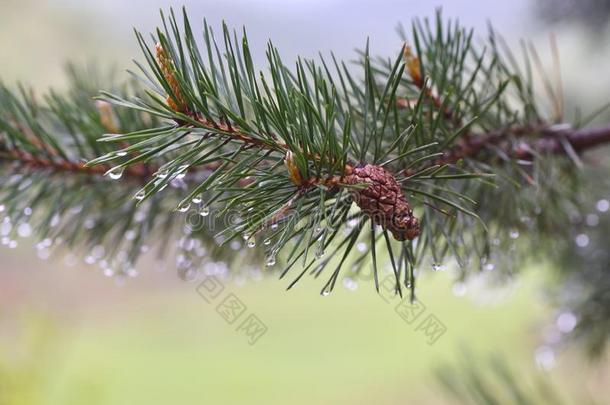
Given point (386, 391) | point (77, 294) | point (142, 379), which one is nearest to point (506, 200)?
point (386, 391)

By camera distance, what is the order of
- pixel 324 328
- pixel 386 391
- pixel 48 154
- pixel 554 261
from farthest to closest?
1. pixel 324 328
2. pixel 386 391
3. pixel 554 261
4. pixel 48 154

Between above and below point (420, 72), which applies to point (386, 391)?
below

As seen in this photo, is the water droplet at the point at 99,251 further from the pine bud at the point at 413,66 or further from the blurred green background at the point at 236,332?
the blurred green background at the point at 236,332

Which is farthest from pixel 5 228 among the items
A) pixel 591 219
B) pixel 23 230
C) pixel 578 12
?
pixel 578 12

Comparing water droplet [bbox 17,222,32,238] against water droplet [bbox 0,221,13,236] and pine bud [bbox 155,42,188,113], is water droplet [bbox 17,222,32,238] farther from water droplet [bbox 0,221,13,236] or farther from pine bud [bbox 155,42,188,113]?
pine bud [bbox 155,42,188,113]

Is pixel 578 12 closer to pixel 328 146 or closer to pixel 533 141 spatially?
pixel 533 141

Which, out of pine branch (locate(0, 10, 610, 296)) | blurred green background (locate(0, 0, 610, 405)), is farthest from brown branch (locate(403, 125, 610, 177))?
blurred green background (locate(0, 0, 610, 405))

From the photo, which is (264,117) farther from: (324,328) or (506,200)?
(324,328)

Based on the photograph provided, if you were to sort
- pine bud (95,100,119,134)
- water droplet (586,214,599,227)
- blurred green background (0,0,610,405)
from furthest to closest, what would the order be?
blurred green background (0,0,610,405)
water droplet (586,214,599,227)
pine bud (95,100,119,134)
